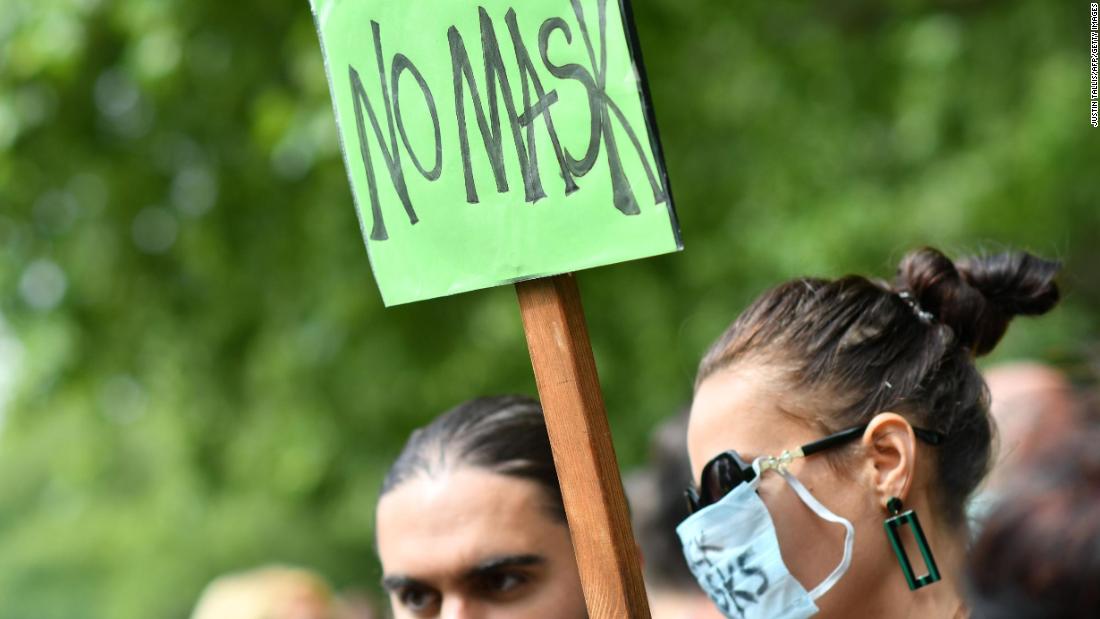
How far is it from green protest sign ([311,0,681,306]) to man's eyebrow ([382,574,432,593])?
596 mm

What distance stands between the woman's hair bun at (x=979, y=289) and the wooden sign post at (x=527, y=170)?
27.4 inches

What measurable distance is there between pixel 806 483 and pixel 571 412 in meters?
0.44

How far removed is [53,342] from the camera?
21.1 feet

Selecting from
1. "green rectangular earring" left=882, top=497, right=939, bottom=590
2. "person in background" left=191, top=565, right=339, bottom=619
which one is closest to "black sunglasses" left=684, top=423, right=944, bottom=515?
"green rectangular earring" left=882, top=497, right=939, bottom=590

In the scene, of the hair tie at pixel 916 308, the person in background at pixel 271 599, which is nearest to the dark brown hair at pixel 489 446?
the hair tie at pixel 916 308

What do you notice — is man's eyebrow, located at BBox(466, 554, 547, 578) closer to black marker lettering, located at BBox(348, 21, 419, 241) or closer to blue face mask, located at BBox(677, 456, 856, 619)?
blue face mask, located at BBox(677, 456, 856, 619)

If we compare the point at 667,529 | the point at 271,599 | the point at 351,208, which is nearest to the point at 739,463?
the point at 667,529

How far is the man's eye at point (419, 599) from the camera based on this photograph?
2357 millimetres

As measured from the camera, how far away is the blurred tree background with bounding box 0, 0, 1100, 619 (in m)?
5.05

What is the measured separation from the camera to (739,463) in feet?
6.81

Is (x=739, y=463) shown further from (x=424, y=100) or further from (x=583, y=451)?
(x=424, y=100)

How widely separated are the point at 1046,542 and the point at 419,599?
130 centimetres

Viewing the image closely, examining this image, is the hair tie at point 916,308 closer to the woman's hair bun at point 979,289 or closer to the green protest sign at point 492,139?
the woman's hair bun at point 979,289

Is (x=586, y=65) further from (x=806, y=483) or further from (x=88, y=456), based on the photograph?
(x=88, y=456)
